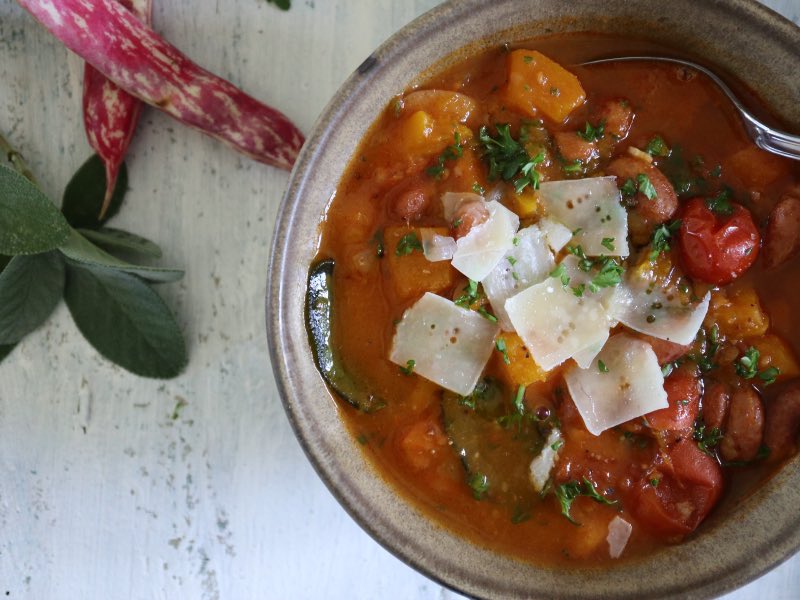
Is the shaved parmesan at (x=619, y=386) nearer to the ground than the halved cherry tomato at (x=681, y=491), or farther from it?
farther from it

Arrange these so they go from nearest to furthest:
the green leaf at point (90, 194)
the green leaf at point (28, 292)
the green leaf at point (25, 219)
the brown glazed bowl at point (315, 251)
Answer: the brown glazed bowl at point (315, 251) → the green leaf at point (25, 219) → the green leaf at point (28, 292) → the green leaf at point (90, 194)

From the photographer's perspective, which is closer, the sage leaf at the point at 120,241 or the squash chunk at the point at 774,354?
the squash chunk at the point at 774,354

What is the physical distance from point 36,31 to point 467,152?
1.91 meters

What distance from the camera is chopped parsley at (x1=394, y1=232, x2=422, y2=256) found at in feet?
8.14

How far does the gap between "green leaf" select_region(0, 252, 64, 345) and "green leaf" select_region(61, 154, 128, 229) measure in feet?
0.64

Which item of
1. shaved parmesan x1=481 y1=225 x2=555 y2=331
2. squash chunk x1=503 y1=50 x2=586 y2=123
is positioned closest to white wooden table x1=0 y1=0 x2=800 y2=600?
squash chunk x1=503 y1=50 x2=586 y2=123

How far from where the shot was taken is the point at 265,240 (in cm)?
304

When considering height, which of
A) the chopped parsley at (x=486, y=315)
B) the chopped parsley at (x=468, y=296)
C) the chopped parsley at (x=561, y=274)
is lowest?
the chopped parsley at (x=486, y=315)

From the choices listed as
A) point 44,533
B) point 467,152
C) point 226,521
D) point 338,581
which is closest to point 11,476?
point 44,533

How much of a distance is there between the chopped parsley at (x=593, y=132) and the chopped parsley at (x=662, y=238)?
36 centimetres

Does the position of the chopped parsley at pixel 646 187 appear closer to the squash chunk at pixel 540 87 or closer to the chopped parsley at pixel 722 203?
the chopped parsley at pixel 722 203

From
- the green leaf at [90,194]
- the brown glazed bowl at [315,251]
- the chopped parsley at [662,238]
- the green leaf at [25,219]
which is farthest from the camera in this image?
the green leaf at [90,194]

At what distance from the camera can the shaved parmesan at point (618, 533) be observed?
2.55m

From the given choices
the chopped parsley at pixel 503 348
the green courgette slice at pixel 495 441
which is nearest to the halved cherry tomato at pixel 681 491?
the green courgette slice at pixel 495 441
